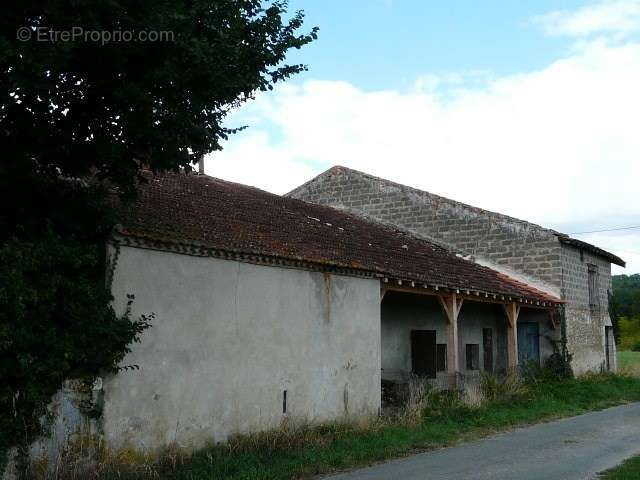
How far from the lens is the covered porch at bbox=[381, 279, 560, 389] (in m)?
15.8

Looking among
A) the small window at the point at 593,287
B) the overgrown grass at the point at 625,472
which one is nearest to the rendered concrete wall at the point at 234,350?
the overgrown grass at the point at 625,472

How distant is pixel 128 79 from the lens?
24.8 ft

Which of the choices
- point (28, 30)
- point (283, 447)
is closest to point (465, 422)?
point (283, 447)

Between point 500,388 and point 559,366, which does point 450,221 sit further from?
point 500,388

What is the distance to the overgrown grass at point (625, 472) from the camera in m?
8.01

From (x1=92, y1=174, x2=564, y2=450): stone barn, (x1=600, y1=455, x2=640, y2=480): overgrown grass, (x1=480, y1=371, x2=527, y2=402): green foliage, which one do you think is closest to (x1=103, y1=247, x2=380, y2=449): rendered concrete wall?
(x1=92, y1=174, x2=564, y2=450): stone barn

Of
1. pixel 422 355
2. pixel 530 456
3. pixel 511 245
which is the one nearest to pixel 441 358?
pixel 422 355

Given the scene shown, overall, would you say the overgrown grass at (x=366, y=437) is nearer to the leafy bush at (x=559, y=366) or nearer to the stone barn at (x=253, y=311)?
the stone barn at (x=253, y=311)

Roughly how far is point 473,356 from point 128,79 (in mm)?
14477

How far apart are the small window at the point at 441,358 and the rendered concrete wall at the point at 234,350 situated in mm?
5061

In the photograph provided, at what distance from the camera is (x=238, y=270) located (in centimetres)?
1070

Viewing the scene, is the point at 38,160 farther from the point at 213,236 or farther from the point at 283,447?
the point at 283,447

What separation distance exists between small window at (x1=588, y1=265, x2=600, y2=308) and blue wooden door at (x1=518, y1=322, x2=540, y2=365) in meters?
2.98

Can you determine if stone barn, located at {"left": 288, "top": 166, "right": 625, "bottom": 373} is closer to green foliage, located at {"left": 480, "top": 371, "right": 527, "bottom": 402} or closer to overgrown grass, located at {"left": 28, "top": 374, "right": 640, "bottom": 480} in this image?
overgrown grass, located at {"left": 28, "top": 374, "right": 640, "bottom": 480}
